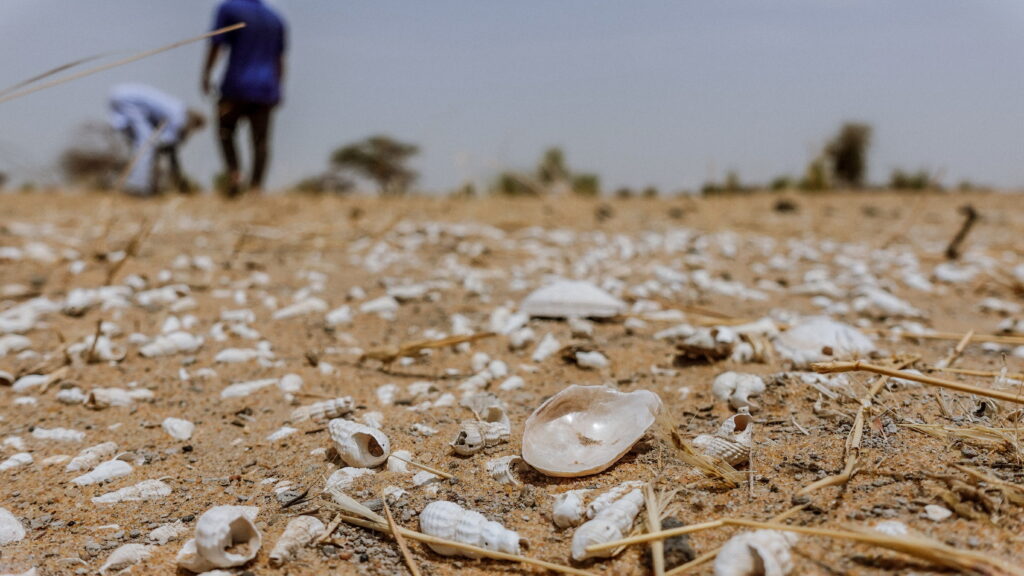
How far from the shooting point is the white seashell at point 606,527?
108 cm

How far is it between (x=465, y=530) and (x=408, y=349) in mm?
1074

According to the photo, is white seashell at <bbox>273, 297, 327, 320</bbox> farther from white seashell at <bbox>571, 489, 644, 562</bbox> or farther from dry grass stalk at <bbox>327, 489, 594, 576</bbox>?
white seashell at <bbox>571, 489, 644, 562</bbox>

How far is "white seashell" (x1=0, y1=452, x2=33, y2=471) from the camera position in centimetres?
154

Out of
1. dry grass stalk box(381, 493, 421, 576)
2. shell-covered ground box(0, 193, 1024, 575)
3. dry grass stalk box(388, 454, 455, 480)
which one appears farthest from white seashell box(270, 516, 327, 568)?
dry grass stalk box(388, 454, 455, 480)

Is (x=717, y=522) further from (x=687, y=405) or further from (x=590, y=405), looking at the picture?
(x=687, y=405)

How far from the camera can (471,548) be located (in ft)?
3.66

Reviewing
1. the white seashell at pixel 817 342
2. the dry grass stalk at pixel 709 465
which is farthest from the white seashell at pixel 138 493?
the white seashell at pixel 817 342

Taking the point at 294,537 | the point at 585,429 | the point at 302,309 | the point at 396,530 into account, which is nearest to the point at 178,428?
the point at 294,537

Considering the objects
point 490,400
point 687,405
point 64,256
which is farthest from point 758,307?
point 64,256

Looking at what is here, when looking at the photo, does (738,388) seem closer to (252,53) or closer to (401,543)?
(401,543)

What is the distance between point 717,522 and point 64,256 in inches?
141

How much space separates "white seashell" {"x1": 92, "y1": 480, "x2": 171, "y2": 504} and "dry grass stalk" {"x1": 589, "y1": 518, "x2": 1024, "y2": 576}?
3.30 feet

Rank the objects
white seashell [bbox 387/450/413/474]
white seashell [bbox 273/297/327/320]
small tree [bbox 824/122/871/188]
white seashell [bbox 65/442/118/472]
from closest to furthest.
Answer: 1. white seashell [bbox 387/450/413/474]
2. white seashell [bbox 65/442/118/472]
3. white seashell [bbox 273/297/327/320]
4. small tree [bbox 824/122/871/188]

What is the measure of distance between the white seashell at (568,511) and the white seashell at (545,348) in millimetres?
967
